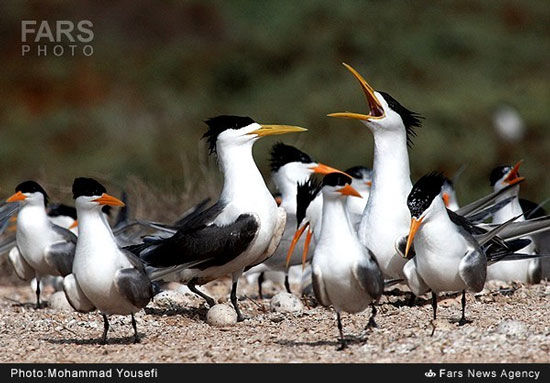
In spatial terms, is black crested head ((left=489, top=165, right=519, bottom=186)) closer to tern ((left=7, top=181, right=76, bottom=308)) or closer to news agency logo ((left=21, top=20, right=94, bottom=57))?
tern ((left=7, top=181, right=76, bottom=308))

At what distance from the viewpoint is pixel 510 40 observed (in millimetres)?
20906

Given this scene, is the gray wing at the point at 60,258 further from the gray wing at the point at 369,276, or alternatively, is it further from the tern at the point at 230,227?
the gray wing at the point at 369,276

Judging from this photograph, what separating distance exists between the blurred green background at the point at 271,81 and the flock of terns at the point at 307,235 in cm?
537

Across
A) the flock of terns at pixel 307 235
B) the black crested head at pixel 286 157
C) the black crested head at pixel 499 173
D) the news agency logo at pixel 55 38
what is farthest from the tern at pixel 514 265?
the news agency logo at pixel 55 38

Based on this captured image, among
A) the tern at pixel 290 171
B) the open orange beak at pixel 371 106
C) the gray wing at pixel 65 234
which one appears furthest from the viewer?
the tern at pixel 290 171

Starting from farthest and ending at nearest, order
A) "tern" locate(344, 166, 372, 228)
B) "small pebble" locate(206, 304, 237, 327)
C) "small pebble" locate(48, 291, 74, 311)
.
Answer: "tern" locate(344, 166, 372, 228), "small pebble" locate(48, 291, 74, 311), "small pebble" locate(206, 304, 237, 327)

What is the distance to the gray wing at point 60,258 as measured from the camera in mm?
7762

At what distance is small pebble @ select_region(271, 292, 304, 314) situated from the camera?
6891 mm

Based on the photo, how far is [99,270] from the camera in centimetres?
568

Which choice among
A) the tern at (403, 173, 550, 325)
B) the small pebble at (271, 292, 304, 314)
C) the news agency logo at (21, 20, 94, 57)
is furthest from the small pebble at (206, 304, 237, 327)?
the news agency logo at (21, 20, 94, 57)

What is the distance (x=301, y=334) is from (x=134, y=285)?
964 mm

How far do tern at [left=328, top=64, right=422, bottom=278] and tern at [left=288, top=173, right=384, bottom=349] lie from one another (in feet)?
3.60
